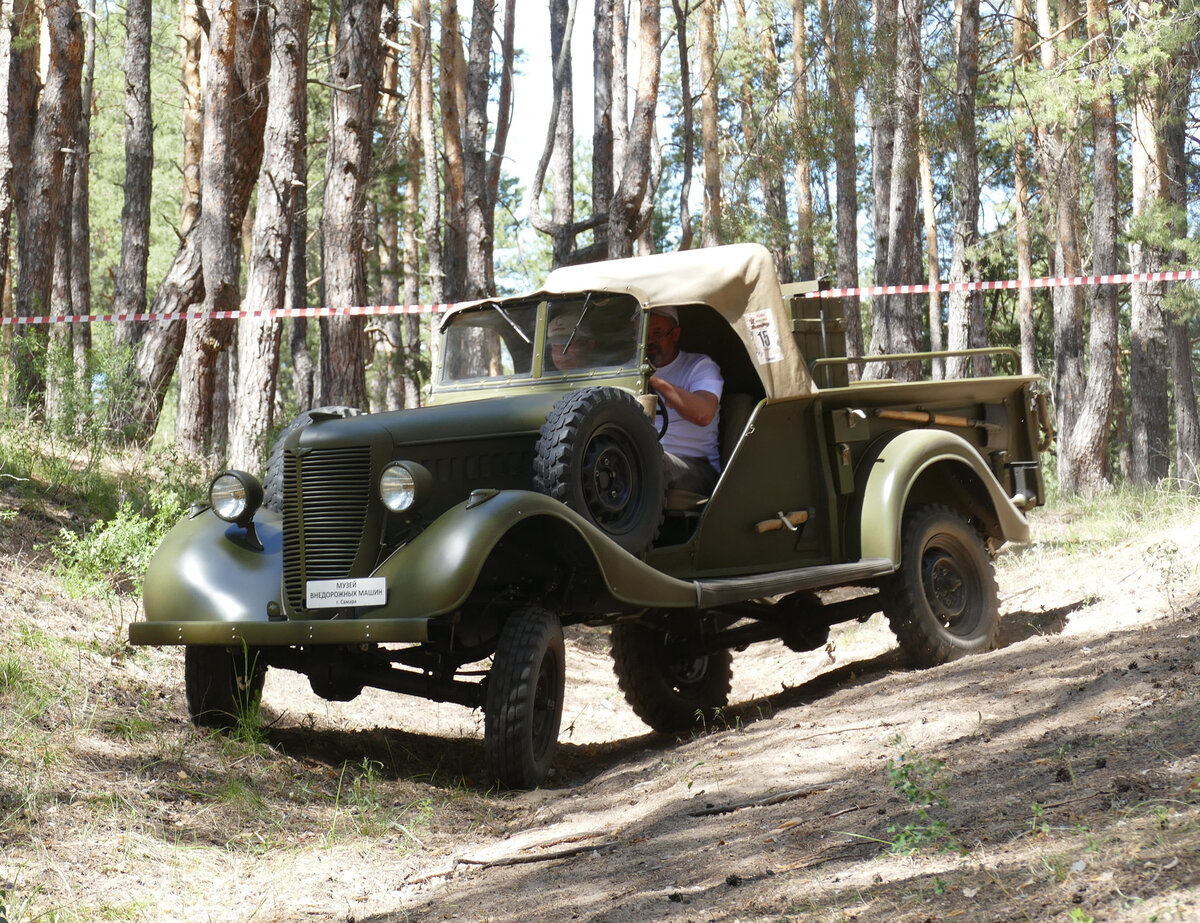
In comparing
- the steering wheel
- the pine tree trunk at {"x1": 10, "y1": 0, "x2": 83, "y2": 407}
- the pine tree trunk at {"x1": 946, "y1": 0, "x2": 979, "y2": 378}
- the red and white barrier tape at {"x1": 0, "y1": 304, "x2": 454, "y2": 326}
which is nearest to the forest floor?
the steering wheel

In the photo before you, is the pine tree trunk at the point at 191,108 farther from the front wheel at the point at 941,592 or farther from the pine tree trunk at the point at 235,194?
the front wheel at the point at 941,592

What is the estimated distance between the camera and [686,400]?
567cm

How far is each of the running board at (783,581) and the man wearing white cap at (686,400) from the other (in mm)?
519

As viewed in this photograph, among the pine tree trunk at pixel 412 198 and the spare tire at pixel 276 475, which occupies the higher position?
the pine tree trunk at pixel 412 198

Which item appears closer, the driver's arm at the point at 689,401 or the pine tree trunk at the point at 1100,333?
the driver's arm at the point at 689,401

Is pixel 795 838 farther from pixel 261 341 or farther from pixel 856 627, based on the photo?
pixel 261 341

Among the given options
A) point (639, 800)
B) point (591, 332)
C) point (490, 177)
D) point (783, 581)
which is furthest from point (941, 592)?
point (490, 177)

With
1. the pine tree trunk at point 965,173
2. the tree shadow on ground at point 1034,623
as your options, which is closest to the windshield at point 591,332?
the tree shadow on ground at point 1034,623

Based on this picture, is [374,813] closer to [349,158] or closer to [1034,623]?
[1034,623]

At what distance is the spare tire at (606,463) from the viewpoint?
186 inches

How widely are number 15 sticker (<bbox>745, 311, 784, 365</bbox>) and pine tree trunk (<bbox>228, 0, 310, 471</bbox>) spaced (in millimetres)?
5534

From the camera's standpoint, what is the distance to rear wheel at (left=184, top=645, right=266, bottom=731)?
→ 16.5ft

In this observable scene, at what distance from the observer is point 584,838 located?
3.87m

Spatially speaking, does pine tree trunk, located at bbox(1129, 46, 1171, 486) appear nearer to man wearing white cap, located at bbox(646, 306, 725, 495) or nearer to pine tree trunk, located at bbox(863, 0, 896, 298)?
pine tree trunk, located at bbox(863, 0, 896, 298)
